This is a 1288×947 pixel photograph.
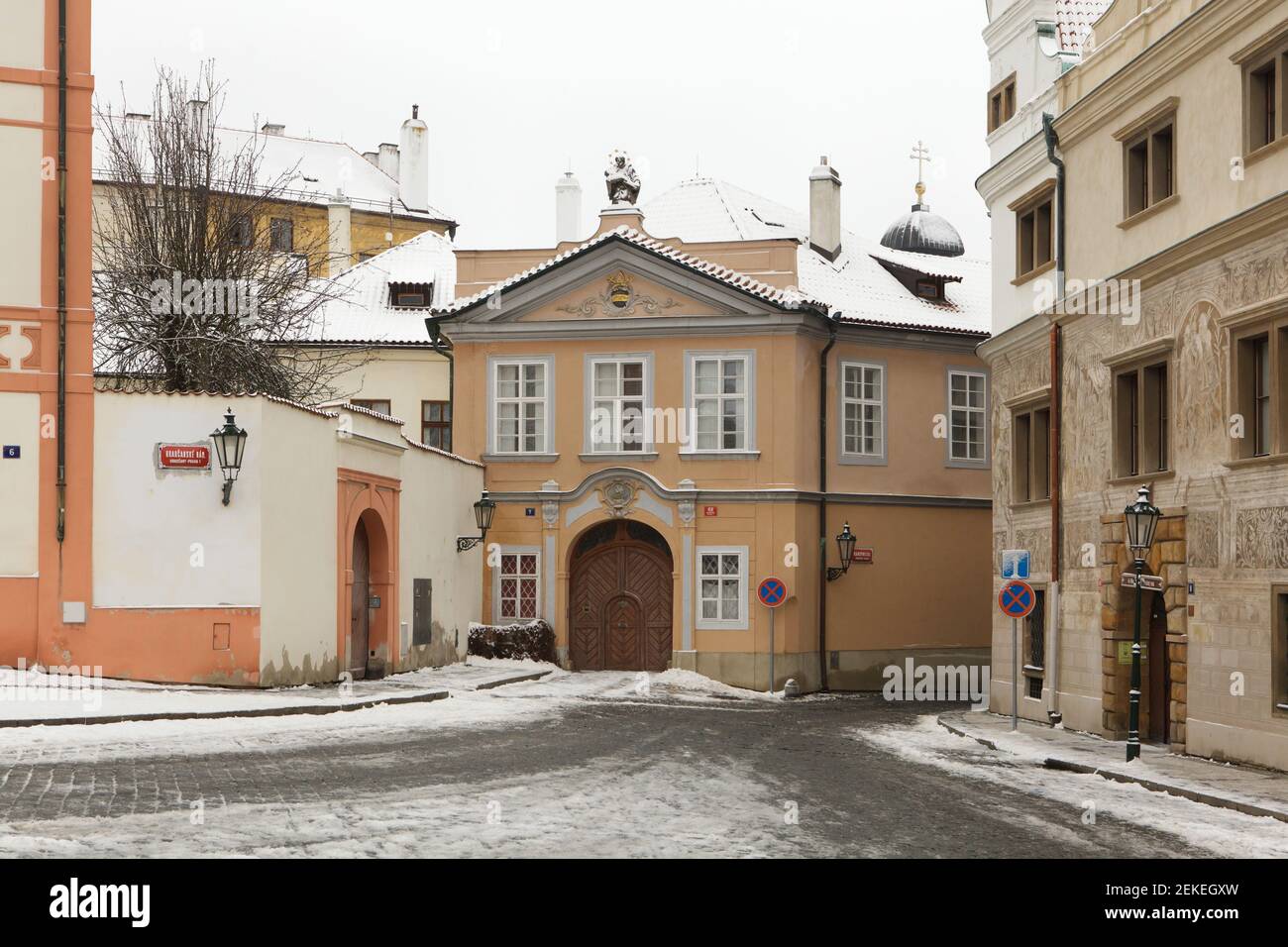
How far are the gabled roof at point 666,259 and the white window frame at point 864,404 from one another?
2.08m

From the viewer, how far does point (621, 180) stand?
3622 centimetres

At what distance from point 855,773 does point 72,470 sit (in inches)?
468

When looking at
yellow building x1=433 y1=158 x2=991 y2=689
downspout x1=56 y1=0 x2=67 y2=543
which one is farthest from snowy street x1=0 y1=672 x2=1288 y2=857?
yellow building x1=433 y1=158 x2=991 y2=689

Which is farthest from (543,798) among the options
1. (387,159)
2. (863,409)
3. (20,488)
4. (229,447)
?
(387,159)

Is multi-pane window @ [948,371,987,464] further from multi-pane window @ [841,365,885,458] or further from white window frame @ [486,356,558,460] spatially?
white window frame @ [486,356,558,460]

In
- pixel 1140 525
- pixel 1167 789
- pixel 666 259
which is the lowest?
pixel 1167 789

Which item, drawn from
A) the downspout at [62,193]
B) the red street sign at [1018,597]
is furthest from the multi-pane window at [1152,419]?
the downspout at [62,193]

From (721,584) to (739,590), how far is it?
0.40 m

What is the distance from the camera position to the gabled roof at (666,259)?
110ft

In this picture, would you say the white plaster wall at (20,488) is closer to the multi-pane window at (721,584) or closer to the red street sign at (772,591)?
the red street sign at (772,591)

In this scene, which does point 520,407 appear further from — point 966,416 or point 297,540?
point 297,540

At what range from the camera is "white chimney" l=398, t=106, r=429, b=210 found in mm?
68938

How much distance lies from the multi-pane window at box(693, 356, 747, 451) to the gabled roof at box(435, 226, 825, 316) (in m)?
1.48

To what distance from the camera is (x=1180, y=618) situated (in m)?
20.0
